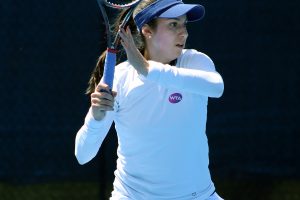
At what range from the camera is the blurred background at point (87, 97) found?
4.86 m

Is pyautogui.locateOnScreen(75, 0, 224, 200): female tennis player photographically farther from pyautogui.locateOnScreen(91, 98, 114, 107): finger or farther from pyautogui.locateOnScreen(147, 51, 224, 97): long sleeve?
pyautogui.locateOnScreen(91, 98, 114, 107): finger

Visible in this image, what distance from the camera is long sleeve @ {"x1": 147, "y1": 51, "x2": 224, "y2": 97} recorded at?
295 cm

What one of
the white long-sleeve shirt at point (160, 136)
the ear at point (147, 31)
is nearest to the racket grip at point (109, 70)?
the white long-sleeve shirt at point (160, 136)

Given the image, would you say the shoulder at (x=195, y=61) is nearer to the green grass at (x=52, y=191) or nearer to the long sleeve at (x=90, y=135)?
the long sleeve at (x=90, y=135)

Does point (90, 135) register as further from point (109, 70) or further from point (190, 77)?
point (190, 77)

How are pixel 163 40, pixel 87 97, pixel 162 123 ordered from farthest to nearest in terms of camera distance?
pixel 87 97, pixel 163 40, pixel 162 123

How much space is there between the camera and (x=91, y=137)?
3.19 m

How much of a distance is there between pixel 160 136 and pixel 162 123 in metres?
0.05

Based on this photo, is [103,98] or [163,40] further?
[163,40]

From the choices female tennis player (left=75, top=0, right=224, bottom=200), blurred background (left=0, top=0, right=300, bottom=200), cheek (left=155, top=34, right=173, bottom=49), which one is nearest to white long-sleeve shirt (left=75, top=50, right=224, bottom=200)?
female tennis player (left=75, top=0, right=224, bottom=200)

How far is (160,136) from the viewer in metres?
3.14

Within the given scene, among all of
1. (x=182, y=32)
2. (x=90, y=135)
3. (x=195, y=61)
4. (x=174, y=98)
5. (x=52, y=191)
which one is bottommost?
(x=52, y=191)

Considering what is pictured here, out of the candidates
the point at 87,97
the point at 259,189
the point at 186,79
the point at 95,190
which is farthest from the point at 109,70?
the point at 259,189

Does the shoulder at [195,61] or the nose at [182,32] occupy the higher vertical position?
the nose at [182,32]
